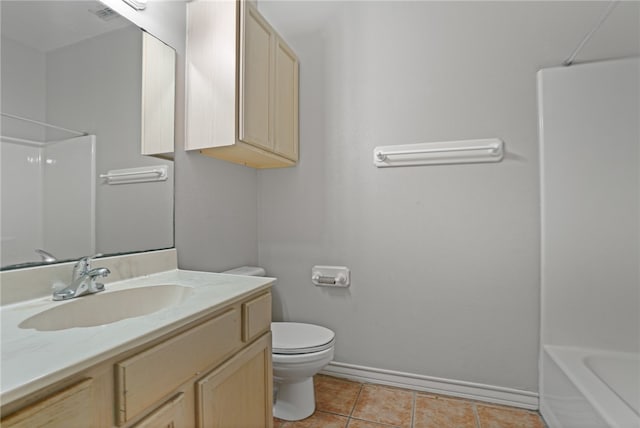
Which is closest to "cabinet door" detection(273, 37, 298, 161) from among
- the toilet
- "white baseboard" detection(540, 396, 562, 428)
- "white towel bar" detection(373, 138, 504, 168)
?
"white towel bar" detection(373, 138, 504, 168)

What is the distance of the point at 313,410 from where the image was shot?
5.45 ft

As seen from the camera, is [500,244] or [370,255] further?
[370,255]

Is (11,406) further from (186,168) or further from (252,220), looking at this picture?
(252,220)

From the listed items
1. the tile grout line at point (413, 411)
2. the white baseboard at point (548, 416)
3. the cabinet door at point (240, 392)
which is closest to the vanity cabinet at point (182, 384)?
the cabinet door at point (240, 392)

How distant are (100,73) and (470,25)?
1870 millimetres

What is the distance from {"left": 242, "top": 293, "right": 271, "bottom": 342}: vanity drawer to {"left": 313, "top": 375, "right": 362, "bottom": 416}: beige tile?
793mm

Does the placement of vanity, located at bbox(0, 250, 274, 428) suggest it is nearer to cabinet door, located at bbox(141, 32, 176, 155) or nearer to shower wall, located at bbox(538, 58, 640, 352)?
cabinet door, located at bbox(141, 32, 176, 155)

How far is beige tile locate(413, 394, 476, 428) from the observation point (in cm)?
156

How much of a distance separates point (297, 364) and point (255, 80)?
1414 millimetres

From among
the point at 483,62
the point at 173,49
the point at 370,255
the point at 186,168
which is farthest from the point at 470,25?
the point at 186,168

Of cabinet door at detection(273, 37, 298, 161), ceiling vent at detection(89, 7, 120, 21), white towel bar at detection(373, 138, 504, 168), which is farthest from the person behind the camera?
cabinet door at detection(273, 37, 298, 161)

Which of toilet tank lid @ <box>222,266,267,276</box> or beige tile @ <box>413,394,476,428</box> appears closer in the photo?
beige tile @ <box>413,394,476,428</box>

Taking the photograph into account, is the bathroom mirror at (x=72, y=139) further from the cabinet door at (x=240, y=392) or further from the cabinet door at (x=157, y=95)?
the cabinet door at (x=240, y=392)

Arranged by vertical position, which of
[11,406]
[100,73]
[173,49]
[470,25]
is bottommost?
[11,406]
